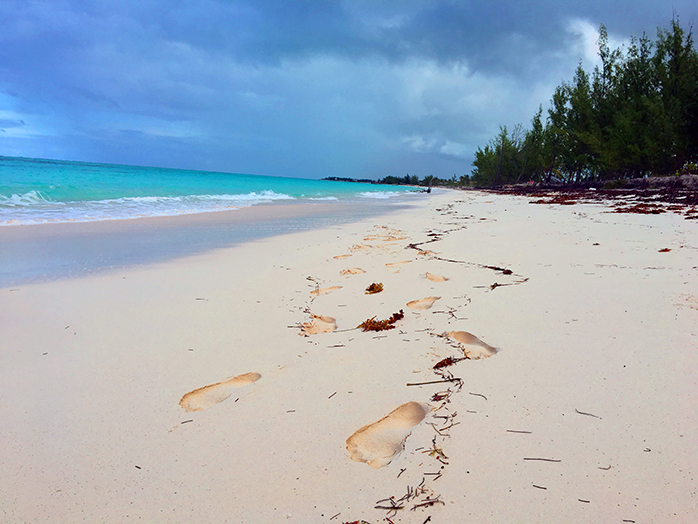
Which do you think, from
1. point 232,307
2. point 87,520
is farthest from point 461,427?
point 232,307

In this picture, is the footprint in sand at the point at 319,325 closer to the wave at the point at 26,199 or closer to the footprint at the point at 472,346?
the footprint at the point at 472,346

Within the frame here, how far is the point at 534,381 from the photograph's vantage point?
134 cm

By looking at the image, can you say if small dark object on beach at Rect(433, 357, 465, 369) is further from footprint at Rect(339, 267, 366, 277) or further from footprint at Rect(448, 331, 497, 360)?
footprint at Rect(339, 267, 366, 277)

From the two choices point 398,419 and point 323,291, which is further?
point 323,291

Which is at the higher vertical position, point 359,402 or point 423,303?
point 423,303

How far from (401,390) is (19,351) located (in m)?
1.92

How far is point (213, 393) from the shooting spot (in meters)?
1.42

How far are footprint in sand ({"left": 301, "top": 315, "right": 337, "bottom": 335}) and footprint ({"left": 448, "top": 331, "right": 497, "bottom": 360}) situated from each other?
0.66 meters

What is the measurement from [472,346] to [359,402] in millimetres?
664

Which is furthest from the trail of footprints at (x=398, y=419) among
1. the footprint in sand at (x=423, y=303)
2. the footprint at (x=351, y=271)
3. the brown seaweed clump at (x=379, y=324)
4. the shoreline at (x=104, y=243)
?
the shoreline at (x=104, y=243)

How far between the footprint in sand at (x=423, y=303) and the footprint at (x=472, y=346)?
44 cm

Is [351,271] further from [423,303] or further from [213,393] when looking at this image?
[213,393]

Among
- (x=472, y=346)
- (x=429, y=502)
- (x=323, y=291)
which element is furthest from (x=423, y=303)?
(x=429, y=502)

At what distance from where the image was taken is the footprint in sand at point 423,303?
7.36 feet
